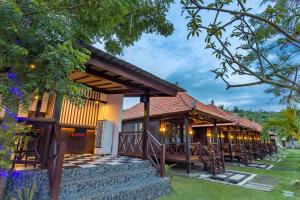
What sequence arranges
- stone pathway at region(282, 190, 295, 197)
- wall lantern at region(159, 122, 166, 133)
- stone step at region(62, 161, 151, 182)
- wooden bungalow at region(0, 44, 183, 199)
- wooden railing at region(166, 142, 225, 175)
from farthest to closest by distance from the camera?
wall lantern at region(159, 122, 166, 133) < wooden railing at region(166, 142, 225, 175) < stone pathway at region(282, 190, 295, 197) < wooden bungalow at region(0, 44, 183, 199) < stone step at region(62, 161, 151, 182)

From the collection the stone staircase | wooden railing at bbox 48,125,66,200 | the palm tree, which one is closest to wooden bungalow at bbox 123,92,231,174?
the stone staircase

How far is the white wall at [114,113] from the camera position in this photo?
8.45 m

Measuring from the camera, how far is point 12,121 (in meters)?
3.07

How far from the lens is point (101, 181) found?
4543mm

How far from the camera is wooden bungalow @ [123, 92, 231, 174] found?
9.88 metres

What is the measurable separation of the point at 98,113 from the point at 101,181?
14.9 ft

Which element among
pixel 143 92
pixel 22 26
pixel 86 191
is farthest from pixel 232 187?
pixel 22 26

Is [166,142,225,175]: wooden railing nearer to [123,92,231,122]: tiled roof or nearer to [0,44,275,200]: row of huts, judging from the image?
[0,44,275,200]: row of huts

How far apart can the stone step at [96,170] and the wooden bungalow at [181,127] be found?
12.0ft

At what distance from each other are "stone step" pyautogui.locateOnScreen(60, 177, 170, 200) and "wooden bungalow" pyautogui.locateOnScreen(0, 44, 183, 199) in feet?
2.09

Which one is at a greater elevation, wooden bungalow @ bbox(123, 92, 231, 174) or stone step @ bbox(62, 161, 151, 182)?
wooden bungalow @ bbox(123, 92, 231, 174)

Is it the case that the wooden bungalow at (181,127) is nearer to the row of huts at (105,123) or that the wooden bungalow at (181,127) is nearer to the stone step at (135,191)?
the row of huts at (105,123)

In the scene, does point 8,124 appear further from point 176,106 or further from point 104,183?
point 176,106

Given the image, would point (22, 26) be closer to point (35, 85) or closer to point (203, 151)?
point (35, 85)
